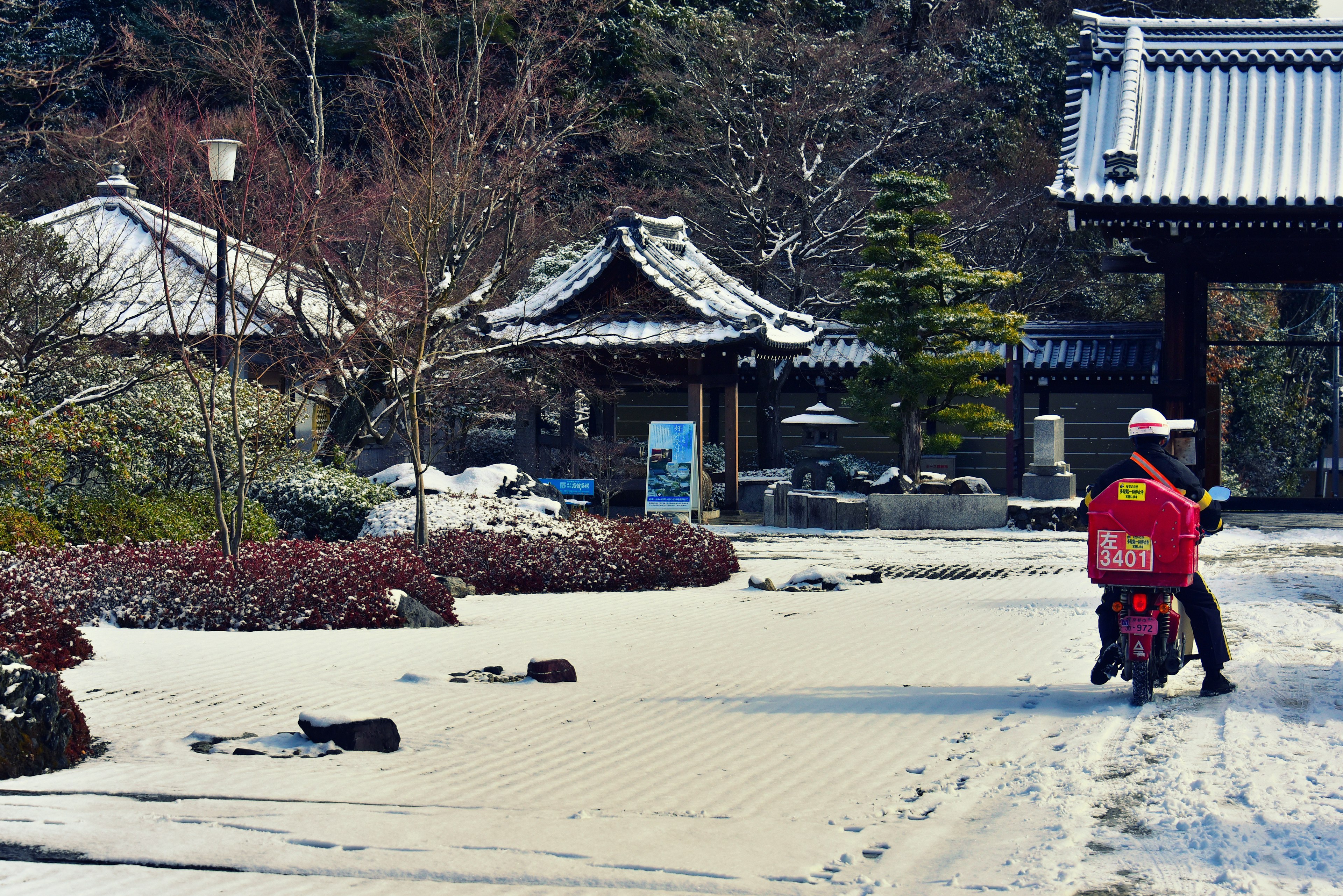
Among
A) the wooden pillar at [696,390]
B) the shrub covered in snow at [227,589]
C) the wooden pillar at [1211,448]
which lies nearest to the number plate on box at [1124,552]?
the shrub covered in snow at [227,589]

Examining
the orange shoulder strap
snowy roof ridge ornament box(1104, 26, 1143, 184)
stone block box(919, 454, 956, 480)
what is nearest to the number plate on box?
the orange shoulder strap

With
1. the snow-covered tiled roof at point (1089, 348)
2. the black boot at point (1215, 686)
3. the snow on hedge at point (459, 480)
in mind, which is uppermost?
the snow-covered tiled roof at point (1089, 348)

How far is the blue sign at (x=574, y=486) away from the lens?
2134 centimetres

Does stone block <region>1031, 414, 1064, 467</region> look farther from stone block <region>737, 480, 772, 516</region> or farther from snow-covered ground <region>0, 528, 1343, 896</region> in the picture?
snow-covered ground <region>0, 528, 1343, 896</region>

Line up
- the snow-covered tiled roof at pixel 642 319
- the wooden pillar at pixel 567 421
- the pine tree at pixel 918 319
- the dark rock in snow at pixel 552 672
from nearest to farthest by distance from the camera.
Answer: the dark rock in snow at pixel 552 672
the snow-covered tiled roof at pixel 642 319
the pine tree at pixel 918 319
the wooden pillar at pixel 567 421

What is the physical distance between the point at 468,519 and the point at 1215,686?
9901mm

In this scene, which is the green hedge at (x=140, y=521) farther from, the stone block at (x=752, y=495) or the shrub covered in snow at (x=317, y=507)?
the stone block at (x=752, y=495)

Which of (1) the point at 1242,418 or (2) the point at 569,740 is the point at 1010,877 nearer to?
(2) the point at 569,740

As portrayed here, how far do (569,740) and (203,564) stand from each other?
571 centimetres

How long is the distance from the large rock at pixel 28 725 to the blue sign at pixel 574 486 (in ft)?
49.1

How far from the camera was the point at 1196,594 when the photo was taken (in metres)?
7.54

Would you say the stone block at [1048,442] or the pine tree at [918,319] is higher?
the pine tree at [918,319]

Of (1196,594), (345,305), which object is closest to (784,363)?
(345,305)

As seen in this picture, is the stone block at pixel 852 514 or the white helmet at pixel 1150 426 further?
the stone block at pixel 852 514
